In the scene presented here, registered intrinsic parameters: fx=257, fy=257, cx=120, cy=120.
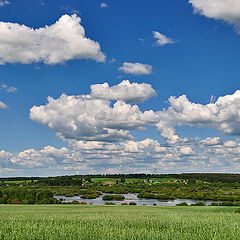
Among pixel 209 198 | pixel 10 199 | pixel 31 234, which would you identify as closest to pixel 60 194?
pixel 10 199

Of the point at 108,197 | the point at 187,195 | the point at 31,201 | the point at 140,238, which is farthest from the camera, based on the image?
the point at 187,195

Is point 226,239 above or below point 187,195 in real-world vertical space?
above

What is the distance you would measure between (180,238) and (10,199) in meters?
124

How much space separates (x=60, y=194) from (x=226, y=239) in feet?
625

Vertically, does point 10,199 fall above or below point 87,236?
below

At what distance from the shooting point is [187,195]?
16562cm

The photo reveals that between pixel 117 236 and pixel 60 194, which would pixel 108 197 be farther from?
pixel 117 236

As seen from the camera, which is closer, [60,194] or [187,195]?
[187,195]

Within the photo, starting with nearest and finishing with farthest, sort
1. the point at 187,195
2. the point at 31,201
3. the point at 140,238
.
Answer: the point at 140,238 < the point at 31,201 < the point at 187,195

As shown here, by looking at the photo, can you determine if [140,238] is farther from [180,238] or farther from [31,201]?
[31,201]

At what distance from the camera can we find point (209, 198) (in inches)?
5915

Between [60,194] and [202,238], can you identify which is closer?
[202,238]

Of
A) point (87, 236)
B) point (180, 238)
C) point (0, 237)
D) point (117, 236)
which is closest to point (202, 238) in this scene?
point (180, 238)

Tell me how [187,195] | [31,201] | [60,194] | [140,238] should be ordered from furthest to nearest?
[60,194]
[187,195]
[31,201]
[140,238]
